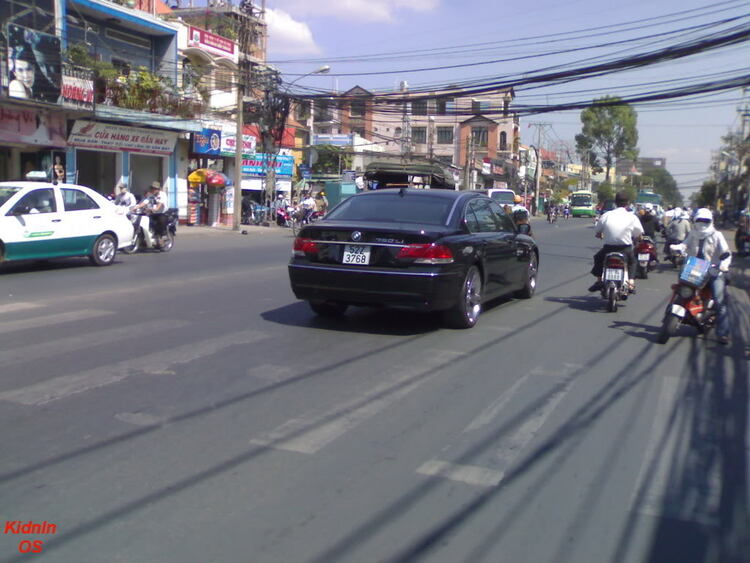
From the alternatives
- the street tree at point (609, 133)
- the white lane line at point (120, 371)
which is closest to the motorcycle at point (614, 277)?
the white lane line at point (120, 371)

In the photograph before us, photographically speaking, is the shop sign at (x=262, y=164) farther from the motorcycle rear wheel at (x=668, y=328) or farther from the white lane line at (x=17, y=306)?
the motorcycle rear wheel at (x=668, y=328)

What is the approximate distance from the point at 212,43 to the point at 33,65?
43.3ft

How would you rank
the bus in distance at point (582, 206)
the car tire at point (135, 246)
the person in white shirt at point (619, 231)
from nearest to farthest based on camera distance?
the person in white shirt at point (619, 231)
the car tire at point (135, 246)
the bus in distance at point (582, 206)

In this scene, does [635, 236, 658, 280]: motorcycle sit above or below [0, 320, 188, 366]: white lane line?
above

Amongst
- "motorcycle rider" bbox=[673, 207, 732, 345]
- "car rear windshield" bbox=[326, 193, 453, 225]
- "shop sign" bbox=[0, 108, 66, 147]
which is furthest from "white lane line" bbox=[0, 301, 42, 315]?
"shop sign" bbox=[0, 108, 66, 147]

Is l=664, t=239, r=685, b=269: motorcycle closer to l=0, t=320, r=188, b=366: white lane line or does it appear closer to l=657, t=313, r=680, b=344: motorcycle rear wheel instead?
l=657, t=313, r=680, b=344: motorcycle rear wheel

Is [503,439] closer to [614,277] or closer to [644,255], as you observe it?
[614,277]

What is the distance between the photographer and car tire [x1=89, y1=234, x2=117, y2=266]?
14.3 metres

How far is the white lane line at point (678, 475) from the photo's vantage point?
390cm

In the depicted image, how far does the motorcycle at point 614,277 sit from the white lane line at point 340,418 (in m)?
4.71

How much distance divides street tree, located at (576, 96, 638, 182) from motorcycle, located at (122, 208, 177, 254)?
81.6 meters

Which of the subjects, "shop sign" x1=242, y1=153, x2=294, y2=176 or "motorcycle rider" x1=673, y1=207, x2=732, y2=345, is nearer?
"motorcycle rider" x1=673, y1=207, x2=732, y2=345

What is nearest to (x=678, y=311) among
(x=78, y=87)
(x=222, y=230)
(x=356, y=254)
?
(x=356, y=254)

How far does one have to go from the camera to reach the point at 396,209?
855cm
